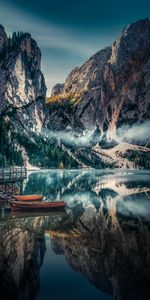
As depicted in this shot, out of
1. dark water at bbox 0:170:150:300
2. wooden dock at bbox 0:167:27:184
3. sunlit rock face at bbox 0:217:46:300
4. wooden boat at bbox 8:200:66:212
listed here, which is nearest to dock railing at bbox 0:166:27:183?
wooden dock at bbox 0:167:27:184

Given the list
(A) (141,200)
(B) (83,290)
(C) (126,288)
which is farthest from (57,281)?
(A) (141,200)

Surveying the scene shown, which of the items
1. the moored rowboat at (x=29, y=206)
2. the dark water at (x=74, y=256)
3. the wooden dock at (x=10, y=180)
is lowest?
the dark water at (x=74, y=256)

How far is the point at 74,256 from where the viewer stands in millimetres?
30344

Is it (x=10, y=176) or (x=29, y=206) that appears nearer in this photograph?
(x=29, y=206)

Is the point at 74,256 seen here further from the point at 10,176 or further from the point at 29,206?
the point at 10,176

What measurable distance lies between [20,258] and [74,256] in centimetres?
488

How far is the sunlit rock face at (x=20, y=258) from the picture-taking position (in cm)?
2246

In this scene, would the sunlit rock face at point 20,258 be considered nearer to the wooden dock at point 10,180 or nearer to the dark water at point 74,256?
the dark water at point 74,256

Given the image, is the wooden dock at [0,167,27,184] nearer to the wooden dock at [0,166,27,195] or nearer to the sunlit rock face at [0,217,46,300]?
the wooden dock at [0,166,27,195]

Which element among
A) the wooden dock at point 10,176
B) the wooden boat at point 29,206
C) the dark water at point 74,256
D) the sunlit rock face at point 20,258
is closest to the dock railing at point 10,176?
the wooden dock at point 10,176

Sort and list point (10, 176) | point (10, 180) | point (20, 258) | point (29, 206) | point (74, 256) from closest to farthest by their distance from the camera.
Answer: point (20, 258) < point (74, 256) < point (29, 206) < point (10, 180) < point (10, 176)

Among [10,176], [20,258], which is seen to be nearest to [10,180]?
[10,176]

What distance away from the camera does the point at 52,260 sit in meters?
29.4

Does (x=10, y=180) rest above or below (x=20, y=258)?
above
